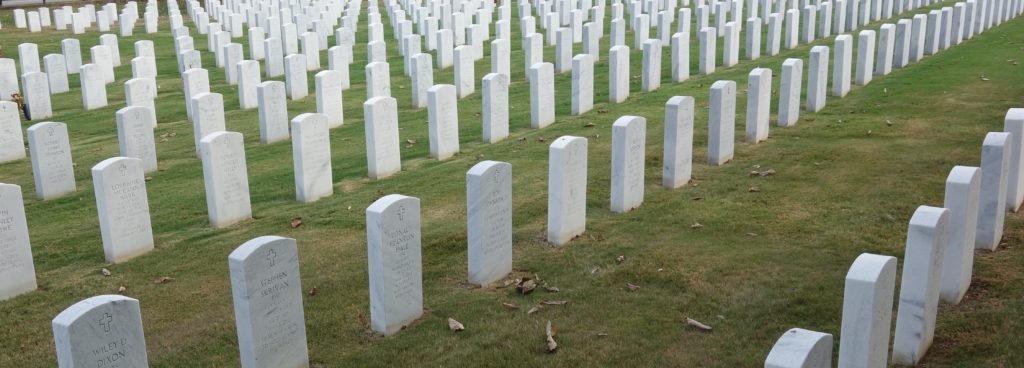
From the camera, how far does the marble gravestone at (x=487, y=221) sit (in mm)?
7500

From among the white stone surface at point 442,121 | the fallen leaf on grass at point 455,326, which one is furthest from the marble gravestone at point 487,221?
the white stone surface at point 442,121

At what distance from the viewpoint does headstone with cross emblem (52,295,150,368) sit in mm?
4879

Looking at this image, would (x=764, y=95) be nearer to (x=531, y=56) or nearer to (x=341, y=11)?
(x=531, y=56)

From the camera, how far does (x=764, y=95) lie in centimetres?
1182

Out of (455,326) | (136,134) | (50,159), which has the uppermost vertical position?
(136,134)

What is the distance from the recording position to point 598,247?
8.24 metres

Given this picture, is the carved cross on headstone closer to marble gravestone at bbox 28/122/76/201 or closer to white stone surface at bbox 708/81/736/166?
marble gravestone at bbox 28/122/76/201

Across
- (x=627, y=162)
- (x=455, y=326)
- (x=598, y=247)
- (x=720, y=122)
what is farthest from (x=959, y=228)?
(x=720, y=122)

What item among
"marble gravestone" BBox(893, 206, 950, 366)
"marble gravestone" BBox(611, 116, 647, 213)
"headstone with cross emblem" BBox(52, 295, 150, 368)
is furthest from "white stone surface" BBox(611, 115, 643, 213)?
"headstone with cross emblem" BBox(52, 295, 150, 368)

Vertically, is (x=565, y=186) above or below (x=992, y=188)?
below

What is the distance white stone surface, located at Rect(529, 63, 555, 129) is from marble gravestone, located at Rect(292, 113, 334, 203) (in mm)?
3889

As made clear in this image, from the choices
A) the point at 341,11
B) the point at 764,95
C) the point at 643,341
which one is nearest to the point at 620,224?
the point at 643,341

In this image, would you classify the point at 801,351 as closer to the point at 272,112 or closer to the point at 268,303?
the point at 268,303

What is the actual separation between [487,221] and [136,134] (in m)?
6.24
